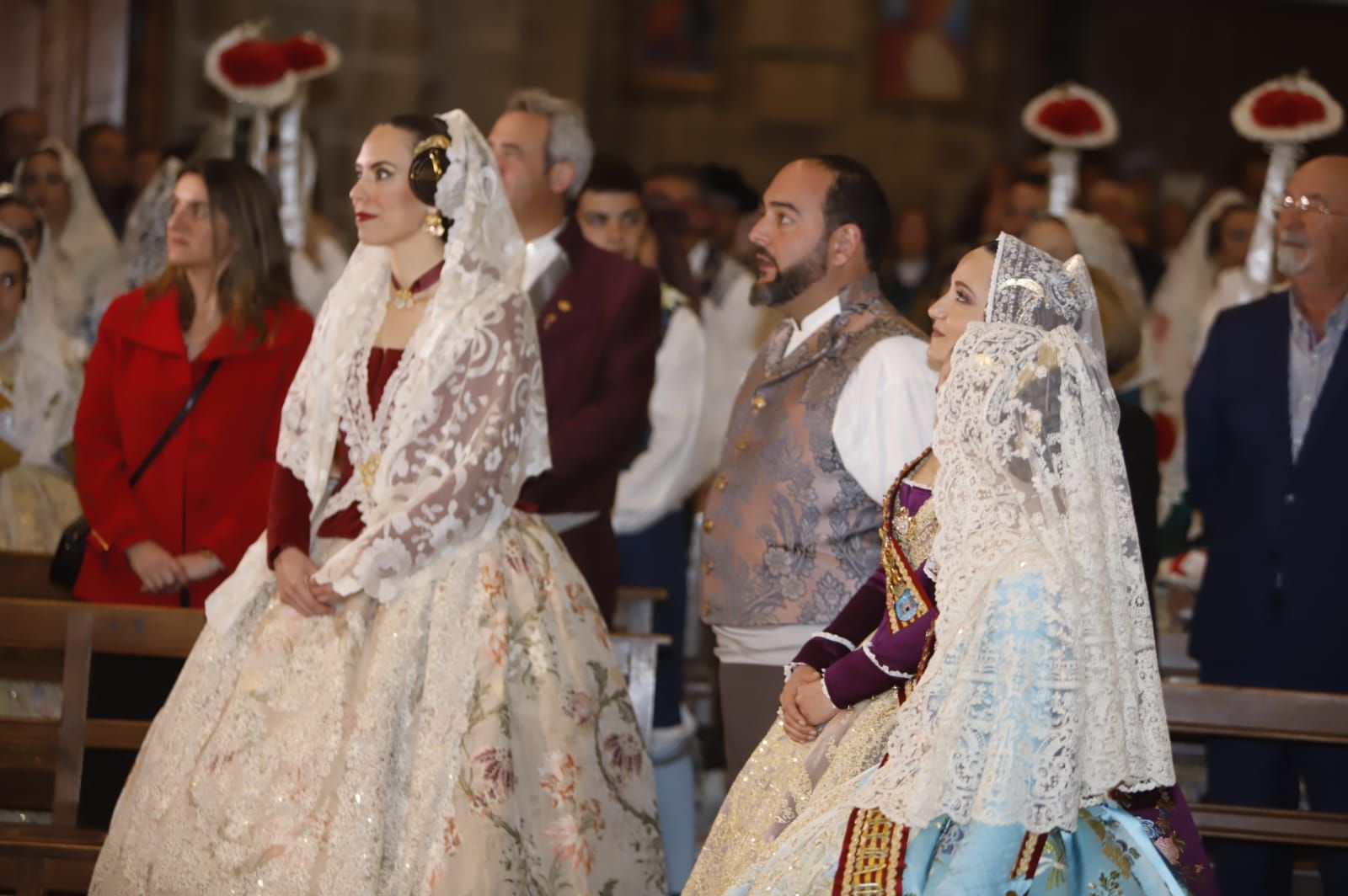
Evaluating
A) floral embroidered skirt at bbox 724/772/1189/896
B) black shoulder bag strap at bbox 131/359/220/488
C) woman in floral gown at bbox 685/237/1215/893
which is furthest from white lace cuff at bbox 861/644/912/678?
black shoulder bag strap at bbox 131/359/220/488

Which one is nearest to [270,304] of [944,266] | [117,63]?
[944,266]

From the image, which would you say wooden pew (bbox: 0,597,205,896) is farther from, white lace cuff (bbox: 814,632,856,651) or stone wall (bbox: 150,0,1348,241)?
stone wall (bbox: 150,0,1348,241)

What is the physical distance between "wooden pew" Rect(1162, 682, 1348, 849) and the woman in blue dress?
104cm

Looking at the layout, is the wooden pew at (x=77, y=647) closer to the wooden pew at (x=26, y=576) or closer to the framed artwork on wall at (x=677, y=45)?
the wooden pew at (x=26, y=576)

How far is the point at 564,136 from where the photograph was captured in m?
4.92

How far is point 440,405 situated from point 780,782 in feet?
3.63

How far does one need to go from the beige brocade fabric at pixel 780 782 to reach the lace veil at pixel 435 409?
2.75ft

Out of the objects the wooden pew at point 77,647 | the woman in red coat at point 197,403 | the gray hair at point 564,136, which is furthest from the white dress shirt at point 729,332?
the wooden pew at point 77,647

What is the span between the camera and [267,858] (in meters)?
3.56

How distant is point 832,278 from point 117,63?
260 inches

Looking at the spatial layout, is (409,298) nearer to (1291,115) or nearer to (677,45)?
Answer: (1291,115)

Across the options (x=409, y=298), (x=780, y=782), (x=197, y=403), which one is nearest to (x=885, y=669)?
(x=780, y=782)

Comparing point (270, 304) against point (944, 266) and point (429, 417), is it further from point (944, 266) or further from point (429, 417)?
point (944, 266)

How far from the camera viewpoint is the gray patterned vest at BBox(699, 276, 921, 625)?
3775 millimetres
